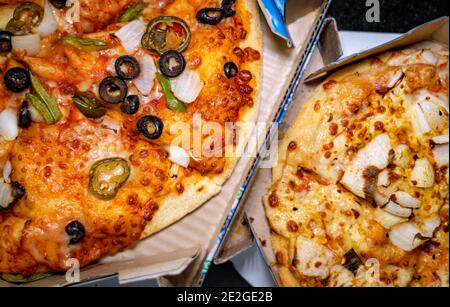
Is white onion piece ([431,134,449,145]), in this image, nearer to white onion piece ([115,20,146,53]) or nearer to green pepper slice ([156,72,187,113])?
green pepper slice ([156,72,187,113])

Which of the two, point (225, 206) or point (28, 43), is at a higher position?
point (28, 43)

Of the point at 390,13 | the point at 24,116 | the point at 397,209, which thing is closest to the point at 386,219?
the point at 397,209

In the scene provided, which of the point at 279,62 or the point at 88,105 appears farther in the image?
the point at 279,62

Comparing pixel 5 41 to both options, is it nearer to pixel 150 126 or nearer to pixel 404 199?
pixel 150 126

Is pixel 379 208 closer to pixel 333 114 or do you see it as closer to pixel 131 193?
pixel 333 114

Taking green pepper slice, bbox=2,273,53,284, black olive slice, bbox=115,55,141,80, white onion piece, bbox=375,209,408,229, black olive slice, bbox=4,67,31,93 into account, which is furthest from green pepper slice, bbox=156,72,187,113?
white onion piece, bbox=375,209,408,229

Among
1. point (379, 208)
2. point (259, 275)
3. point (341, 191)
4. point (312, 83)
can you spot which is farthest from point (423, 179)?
point (259, 275)
